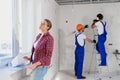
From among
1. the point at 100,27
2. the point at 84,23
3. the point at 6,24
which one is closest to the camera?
the point at 6,24

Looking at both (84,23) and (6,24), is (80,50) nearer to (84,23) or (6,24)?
(84,23)

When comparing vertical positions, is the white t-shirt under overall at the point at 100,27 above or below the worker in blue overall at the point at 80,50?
above

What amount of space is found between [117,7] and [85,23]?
1.27m

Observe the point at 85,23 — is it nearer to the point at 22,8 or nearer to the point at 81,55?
the point at 81,55

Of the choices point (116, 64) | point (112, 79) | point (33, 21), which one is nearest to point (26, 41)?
point (33, 21)

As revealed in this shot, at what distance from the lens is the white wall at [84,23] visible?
667cm

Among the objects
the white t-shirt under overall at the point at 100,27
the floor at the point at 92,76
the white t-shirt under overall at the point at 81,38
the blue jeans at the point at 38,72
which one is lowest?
the floor at the point at 92,76

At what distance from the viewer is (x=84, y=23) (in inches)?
268

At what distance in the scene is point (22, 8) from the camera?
3.36 m

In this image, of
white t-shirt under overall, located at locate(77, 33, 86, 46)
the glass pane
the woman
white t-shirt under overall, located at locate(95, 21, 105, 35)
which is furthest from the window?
white t-shirt under overall, located at locate(95, 21, 105, 35)

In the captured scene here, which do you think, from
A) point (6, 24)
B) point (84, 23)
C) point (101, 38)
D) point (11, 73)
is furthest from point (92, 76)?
point (11, 73)

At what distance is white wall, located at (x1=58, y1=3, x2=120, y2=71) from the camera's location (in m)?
6.67

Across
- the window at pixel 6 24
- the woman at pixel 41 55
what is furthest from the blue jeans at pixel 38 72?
the window at pixel 6 24

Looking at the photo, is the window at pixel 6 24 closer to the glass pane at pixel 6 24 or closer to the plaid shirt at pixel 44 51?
the glass pane at pixel 6 24
